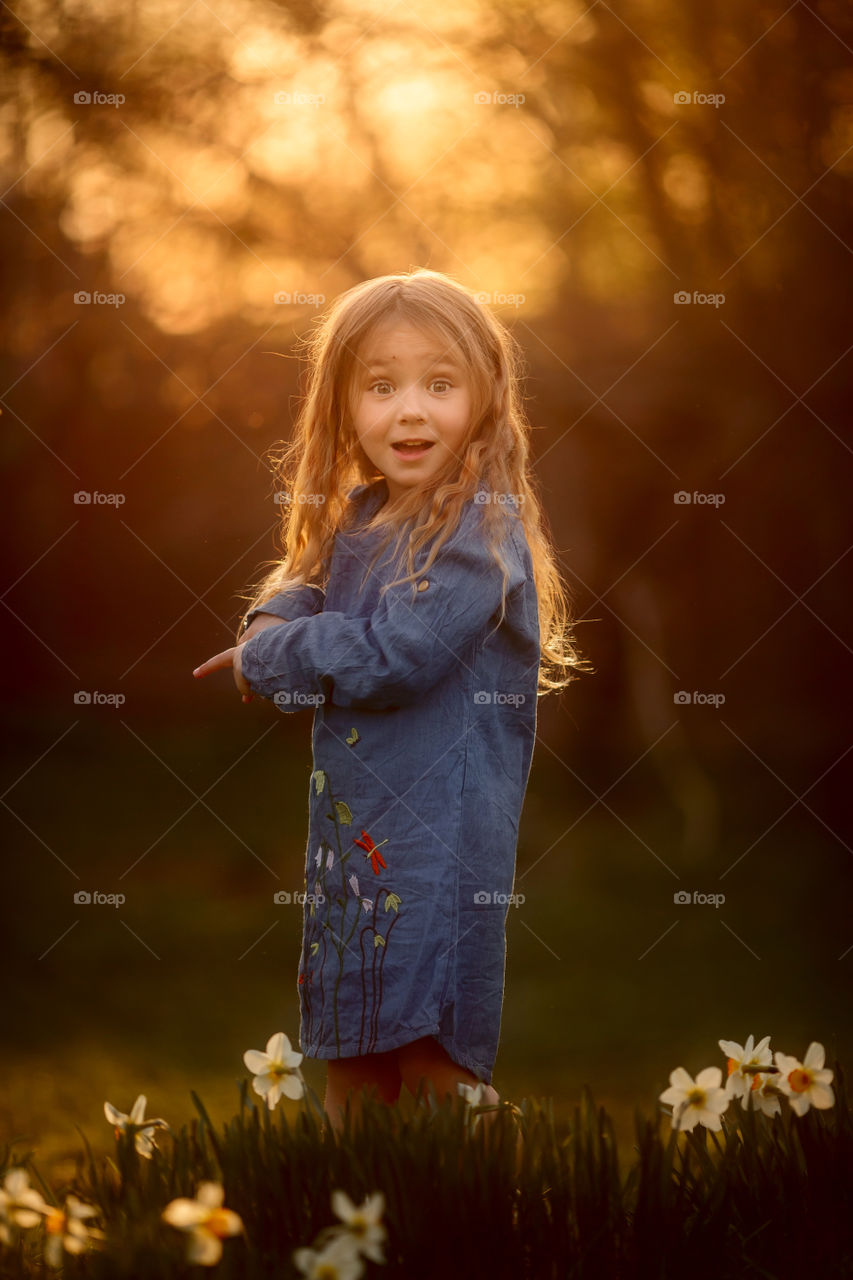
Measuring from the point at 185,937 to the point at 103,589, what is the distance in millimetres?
1312

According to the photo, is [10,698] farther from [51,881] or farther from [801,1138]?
[801,1138]

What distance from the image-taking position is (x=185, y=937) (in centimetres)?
366

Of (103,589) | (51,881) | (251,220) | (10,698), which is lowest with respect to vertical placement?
(51,881)

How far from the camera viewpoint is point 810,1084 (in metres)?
1.38

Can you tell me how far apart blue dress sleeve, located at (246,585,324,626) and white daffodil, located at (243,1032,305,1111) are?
55cm

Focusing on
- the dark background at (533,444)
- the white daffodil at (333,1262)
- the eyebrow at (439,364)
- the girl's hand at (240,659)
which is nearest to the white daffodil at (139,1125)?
the white daffodil at (333,1262)

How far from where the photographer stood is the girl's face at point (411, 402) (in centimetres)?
166

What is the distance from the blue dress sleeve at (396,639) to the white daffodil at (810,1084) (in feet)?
1.98

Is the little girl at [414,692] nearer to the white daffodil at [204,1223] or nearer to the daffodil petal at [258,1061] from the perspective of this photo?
the daffodil petal at [258,1061]

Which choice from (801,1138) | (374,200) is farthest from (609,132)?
(801,1138)

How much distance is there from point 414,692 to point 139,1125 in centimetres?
58

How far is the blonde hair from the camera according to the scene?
165 centimetres

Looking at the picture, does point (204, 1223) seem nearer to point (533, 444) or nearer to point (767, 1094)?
point (767, 1094)

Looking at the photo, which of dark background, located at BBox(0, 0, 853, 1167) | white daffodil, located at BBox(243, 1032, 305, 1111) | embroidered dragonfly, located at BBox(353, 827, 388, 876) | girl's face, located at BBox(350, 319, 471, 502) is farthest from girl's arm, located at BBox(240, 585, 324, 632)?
dark background, located at BBox(0, 0, 853, 1167)
